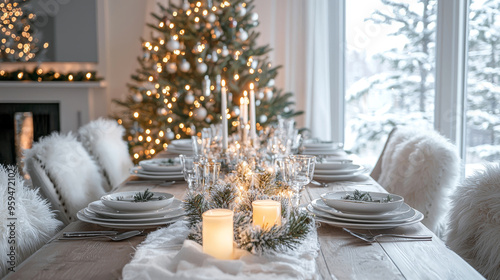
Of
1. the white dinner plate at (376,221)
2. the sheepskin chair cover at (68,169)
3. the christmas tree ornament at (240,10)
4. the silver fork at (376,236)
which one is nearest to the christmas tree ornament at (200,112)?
the christmas tree ornament at (240,10)

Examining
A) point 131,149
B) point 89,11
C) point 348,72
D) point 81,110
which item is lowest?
point 131,149

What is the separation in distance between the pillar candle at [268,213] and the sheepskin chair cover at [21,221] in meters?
0.61

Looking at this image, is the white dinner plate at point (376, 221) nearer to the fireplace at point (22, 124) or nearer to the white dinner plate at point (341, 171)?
the white dinner plate at point (341, 171)

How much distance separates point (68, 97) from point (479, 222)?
438 cm

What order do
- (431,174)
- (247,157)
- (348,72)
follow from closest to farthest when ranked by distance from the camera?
(247,157)
(431,174)
(348,72)

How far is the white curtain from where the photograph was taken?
4801mm

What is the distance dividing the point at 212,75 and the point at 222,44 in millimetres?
283

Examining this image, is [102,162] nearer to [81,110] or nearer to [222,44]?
[222,44]

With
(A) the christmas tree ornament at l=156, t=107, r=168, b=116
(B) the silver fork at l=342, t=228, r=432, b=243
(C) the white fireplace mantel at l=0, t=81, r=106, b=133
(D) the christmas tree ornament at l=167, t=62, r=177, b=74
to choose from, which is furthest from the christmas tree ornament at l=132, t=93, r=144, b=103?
(B) the silver fork at l=342, t=228, r=432, b=243

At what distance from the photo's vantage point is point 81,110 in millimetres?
5207

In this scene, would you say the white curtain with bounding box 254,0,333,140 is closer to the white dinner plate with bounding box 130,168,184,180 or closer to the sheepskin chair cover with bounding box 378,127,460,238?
the sheepskin chair cover with bounding box 378,127,460,238

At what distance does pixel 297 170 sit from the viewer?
1.36 meters

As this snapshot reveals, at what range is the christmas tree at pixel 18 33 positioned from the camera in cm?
508

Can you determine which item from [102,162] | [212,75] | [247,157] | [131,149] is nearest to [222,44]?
[212,75]
